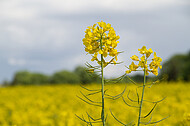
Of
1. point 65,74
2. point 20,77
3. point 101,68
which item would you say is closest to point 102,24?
point 101,68

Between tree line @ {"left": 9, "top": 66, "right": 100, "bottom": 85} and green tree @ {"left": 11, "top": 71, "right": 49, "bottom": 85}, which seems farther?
green tree @ {"left": 11, "top": 71, "right": 49, "bottom": 85}

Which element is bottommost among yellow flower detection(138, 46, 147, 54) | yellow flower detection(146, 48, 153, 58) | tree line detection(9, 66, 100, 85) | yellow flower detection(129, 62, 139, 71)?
tree line detection(9, 66, 100, 85)

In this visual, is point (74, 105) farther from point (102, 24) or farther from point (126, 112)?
point (102, 24)

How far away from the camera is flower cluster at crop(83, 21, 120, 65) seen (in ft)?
4.83

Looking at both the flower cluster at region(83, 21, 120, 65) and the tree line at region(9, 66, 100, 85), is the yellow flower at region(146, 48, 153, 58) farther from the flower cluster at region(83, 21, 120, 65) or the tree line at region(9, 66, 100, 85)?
the tree line at region(9, 66, 100, 85)

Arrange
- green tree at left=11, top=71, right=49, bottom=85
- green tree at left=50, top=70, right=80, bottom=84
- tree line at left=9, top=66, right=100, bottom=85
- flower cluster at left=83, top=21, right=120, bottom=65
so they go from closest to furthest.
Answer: flower cluster at left=83, top=21, right=120, bottom=65, green tree at left=50, top=70, right=80, bottom=84, tree line at left=9, top=66, right=100, bottom=85, green tree at left=11, top=71, right=49, bottom=85

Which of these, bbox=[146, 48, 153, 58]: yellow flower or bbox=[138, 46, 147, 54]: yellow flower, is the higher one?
bbox=[138, 46, 147, 54]: yellow flower

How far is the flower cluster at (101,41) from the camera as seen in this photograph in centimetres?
147

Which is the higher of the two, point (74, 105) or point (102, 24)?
point (102, 24)

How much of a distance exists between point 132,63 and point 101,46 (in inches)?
9.7

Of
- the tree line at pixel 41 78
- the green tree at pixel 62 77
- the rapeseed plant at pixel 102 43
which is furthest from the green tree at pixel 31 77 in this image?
the rapeseed plant at pixel 102 43

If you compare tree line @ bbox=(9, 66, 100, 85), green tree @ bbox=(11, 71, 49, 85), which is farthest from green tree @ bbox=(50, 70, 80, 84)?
green tree @ bbox=(11, 71, 49, 85)

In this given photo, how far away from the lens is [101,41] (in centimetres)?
149

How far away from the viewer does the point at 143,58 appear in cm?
156
